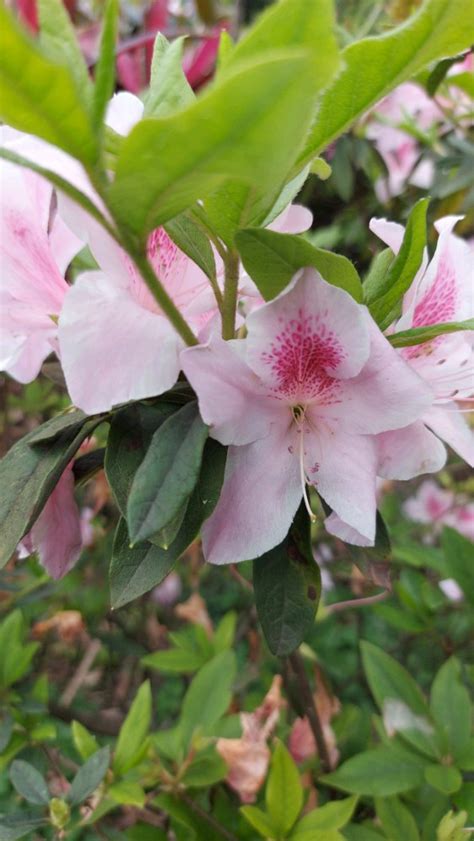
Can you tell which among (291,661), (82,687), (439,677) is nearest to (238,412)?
(291,661)

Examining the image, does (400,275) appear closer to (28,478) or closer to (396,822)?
(28,478)

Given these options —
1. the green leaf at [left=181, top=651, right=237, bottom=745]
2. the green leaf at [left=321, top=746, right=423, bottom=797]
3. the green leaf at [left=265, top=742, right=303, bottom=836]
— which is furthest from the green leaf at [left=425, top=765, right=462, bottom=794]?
the green leaf at [left=181, top=651, right=237, bottom=745]

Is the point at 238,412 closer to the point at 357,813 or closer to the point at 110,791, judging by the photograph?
the point at 110,791

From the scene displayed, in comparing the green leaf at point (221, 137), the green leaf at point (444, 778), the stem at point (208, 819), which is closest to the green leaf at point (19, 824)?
the stem at point (208, 819)

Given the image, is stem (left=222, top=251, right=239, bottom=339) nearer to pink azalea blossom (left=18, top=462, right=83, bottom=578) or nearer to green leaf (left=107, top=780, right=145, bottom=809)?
pink azalea blossom (left=18, top=462, right=83, bottom=578)

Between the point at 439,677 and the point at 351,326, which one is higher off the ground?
the point at 351,326

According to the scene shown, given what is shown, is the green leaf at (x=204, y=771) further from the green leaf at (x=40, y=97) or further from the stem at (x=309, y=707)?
the green leaf at (x=40, y=97)
